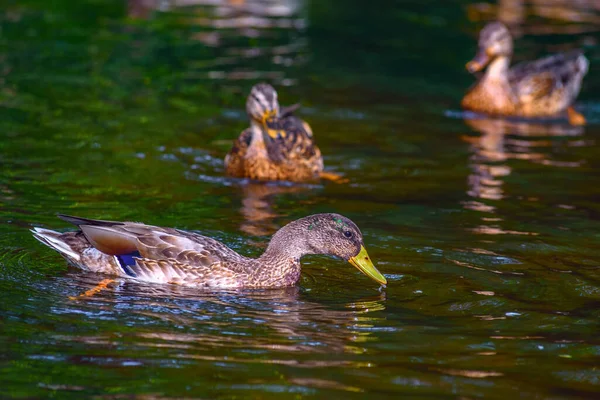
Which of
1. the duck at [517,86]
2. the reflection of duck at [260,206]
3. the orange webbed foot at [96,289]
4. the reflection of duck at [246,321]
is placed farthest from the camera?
the duck at [517,86]

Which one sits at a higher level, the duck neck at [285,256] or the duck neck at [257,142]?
the duck neck at [257,142]

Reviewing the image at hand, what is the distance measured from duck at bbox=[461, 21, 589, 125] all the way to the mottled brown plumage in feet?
16.9

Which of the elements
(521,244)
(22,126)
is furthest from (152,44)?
(521,244)

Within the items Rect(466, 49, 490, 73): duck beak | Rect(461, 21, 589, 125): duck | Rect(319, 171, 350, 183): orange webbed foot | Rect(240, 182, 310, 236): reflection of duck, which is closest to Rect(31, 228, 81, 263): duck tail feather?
Rect(240, 182, 310, 236): reflection of duck

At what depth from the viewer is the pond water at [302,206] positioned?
7125mm

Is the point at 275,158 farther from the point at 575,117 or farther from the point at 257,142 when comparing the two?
the point at 575,117

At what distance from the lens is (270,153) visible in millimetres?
13219

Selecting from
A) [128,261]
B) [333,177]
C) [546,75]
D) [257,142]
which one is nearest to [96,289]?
[128,261]

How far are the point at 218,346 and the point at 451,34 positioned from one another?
16.7 metres

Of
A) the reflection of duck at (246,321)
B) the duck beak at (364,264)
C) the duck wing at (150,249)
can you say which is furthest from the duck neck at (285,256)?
the duck beak at (364,264)

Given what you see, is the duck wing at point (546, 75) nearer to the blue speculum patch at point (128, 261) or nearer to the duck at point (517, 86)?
the duck at point (517, 86)

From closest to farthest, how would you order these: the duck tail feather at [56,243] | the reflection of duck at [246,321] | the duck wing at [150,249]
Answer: the reflection of duck at [246,321], the duck wing at [150,249], the duck tail feather at [56,243]

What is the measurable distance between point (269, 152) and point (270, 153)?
24 mm

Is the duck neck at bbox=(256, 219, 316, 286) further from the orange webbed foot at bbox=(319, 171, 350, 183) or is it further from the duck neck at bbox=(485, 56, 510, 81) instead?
the duck neck at bbox=(485, 56, 510, 81)
